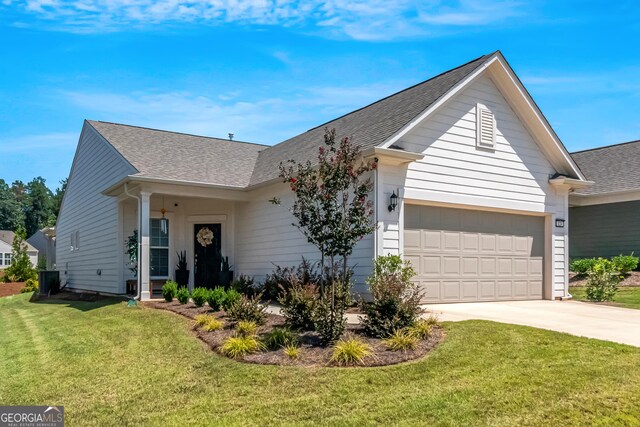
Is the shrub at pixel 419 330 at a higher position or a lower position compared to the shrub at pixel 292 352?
higher

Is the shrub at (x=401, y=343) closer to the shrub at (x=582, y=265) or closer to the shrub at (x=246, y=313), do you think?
the shrub at (x=246, y=313)

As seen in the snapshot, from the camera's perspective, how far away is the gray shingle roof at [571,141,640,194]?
19359 mm

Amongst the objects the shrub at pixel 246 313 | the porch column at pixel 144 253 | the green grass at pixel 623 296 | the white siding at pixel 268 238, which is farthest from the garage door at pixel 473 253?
the porch column at pixel 144 253

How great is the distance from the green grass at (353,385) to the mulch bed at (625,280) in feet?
34.9

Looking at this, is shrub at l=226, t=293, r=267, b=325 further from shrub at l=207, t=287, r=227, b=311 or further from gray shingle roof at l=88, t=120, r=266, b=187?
gray shingle roof at l=88, t=120, r=266, b=187

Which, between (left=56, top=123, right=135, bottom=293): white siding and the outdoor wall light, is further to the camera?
(left=56, top=123, right=135, bottom=293): white siding

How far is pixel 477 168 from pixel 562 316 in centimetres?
411

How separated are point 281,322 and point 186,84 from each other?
7756 mm

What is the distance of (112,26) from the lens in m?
11.1

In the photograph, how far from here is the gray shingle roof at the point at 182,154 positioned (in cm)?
1521

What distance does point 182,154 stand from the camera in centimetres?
1733

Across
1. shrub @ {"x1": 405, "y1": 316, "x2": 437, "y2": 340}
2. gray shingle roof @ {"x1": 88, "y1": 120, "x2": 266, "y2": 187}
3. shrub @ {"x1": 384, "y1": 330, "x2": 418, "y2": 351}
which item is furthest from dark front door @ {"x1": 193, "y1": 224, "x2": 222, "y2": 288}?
shrub @ {"x1": 384, "y1": 330, "x2": 418, "y2": 351}

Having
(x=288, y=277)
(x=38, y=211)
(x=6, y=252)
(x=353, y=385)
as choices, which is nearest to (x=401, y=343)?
(x=353, y=385)

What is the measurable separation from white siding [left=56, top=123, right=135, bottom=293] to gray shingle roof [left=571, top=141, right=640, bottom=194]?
15.6 metres
